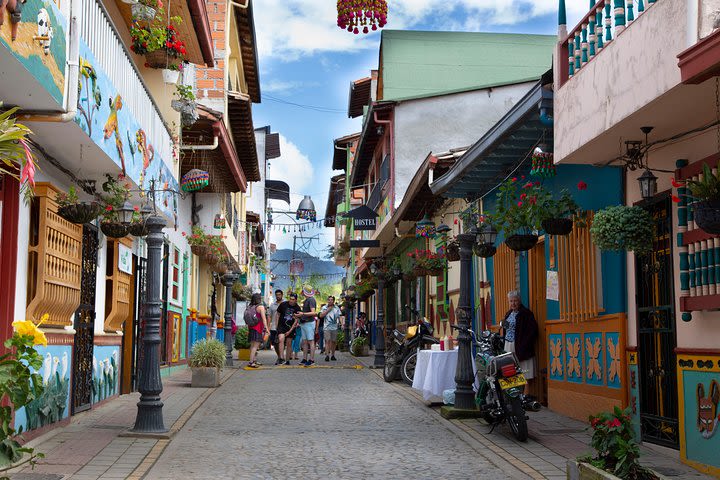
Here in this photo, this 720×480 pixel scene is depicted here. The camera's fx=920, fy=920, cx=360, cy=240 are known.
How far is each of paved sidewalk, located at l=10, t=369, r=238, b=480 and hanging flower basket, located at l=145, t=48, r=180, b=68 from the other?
17.2 ft

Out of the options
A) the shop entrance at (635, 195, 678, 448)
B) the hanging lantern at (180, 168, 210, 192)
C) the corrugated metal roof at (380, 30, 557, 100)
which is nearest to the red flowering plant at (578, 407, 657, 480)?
the shop entrance at (635, 195, 678, 448)

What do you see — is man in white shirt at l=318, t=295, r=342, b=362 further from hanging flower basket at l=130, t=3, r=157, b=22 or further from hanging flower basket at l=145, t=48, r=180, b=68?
hanging flower basket at l=130, t=3, r=157, b=22

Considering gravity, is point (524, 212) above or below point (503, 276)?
above

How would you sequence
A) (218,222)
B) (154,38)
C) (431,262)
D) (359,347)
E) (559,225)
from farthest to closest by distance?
(359,347), (218,222), (431,262), (154,38), (559,225)

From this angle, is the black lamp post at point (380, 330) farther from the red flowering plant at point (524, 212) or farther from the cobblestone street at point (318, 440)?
the red flowering plant at point (524, 212)

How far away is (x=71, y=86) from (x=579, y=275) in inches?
259

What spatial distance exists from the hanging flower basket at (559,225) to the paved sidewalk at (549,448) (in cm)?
238

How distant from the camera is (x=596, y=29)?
30.2ft

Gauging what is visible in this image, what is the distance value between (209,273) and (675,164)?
72.3 feet

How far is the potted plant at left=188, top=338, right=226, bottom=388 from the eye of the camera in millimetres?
16516

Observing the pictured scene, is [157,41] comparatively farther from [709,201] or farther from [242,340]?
[242,340]

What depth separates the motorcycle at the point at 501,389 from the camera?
32.1 ft

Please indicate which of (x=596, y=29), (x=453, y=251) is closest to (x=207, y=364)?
(x=453, y=251)

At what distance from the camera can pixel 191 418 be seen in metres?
11.9
